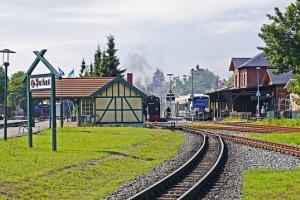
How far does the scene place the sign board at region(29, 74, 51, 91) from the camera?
997 inches

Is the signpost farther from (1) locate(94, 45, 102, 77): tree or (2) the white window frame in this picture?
(1) locate(94, 45, 102, 77): tree

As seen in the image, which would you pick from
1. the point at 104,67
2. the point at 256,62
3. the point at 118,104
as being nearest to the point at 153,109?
the point at 104,67

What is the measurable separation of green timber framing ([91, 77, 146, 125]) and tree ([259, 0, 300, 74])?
38.6ft

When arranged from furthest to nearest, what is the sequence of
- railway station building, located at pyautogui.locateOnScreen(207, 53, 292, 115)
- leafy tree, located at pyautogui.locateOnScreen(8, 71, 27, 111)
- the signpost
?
leafy tree, located at pyautogui.locateOnScreen(8, 71, 27, 111), railway station building, located at pyautogui.locateOnScreen(207, 53, 292, 115), the signpost

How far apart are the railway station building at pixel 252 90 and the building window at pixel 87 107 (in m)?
18.1

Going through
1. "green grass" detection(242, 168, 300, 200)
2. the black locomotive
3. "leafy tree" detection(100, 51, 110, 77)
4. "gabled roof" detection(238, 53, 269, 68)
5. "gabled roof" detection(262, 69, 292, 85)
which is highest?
"gabled roof" detection(238, 53, 269, 68)

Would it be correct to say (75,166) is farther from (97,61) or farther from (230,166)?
(97,61)

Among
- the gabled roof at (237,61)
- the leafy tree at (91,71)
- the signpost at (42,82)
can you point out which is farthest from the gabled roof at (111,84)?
the gabled roof at (237,61)

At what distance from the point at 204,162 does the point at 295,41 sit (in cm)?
2377

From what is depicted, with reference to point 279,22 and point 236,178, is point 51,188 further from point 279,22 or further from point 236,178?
point 279,22

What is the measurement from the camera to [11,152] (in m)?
22.8

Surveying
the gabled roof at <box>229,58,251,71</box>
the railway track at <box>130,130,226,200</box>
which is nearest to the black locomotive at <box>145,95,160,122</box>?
the gabled roof at <box>229,58,251,71</box>

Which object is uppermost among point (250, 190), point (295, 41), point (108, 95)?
point (295, 41)

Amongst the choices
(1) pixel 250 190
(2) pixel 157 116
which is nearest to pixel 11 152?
(1) pixel 250 190
